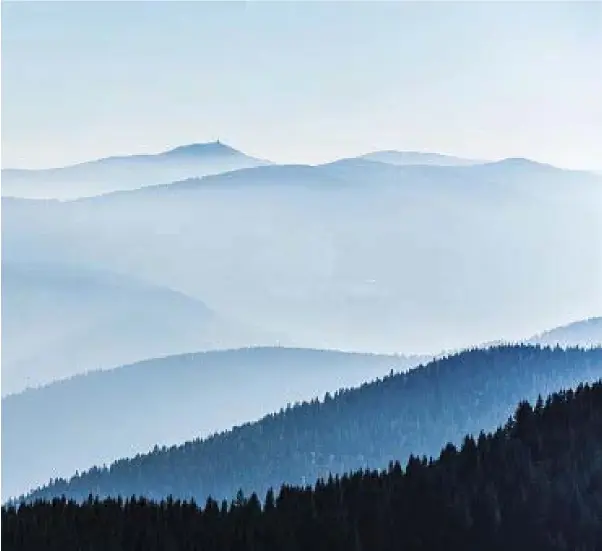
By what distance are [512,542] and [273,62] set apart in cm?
5764

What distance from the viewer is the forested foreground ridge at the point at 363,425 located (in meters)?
68.2

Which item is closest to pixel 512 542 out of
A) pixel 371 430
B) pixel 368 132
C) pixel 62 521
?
pixel 62 521

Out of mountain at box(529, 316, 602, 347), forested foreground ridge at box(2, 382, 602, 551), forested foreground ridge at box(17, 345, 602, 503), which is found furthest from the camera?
mountain at box(529, 316, 602, 347)

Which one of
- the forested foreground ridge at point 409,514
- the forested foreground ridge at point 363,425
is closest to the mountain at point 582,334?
the forested foreground ridge at point 363,425

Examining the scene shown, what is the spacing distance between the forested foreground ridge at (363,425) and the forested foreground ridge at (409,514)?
4266 cm

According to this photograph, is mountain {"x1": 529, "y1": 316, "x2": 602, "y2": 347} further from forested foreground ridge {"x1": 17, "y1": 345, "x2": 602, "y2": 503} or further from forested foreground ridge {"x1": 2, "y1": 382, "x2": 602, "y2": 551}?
forested foreground ridge {"x1": 2, "y1": 382, "x2": 602, "y2": 551}

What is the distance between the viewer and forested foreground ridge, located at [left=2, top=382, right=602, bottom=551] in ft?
55.6

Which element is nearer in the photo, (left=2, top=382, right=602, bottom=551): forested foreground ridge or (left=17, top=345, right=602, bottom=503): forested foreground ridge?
(left=2, top=382, right=602, bottom=551): forested foreground ridge

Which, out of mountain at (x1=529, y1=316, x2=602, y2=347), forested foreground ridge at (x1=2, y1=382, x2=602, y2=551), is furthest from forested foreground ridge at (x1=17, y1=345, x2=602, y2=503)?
mountain at (x1=529, y1=316, x2=602, y2=347)

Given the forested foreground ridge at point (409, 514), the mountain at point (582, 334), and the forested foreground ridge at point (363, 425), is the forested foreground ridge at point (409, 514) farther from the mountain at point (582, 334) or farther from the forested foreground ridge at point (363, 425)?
the mountain at point (582, 334)

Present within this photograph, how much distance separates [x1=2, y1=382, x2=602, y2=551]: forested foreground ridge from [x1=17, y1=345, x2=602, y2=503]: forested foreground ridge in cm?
4266

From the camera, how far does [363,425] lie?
75.4m

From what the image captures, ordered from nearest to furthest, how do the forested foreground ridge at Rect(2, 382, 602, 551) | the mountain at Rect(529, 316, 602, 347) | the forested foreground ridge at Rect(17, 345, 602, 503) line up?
the forested foreground ridge at Rect(2, 382, 602, 551) → the forested foreground ridge at Rect(17, 345, 602, 503) → the mountain at Rect(529, 316, 602, 347)

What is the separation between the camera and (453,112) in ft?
297
